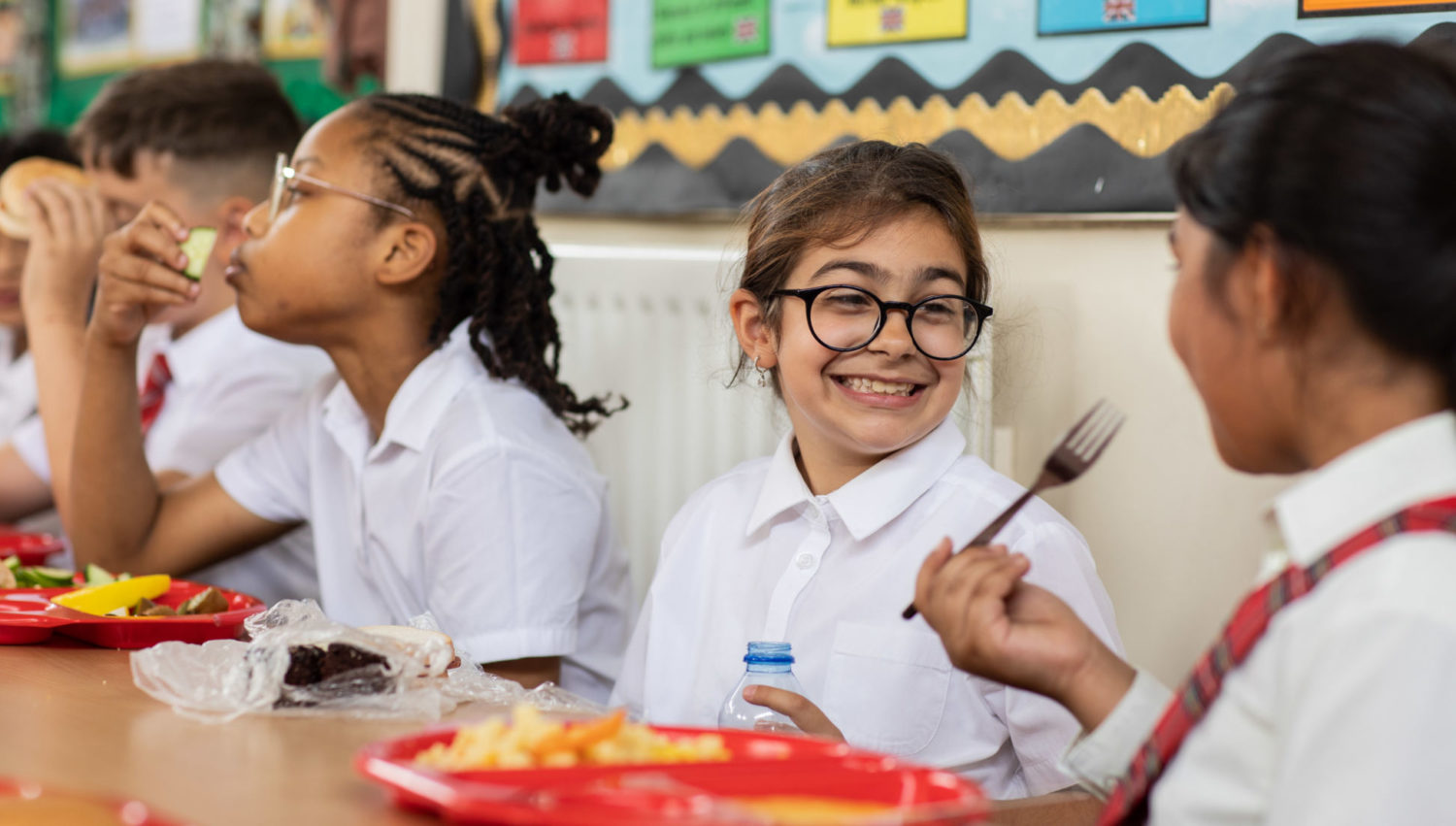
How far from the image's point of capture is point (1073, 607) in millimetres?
1243

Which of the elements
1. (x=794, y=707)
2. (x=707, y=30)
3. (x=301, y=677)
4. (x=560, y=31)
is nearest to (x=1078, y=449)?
(x=794, y=707)

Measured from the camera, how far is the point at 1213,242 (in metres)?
0.84

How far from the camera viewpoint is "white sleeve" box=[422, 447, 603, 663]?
5.16 ft

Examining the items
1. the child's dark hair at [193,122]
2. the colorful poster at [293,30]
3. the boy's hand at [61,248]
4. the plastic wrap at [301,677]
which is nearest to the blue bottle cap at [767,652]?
the plastic wrap at [301,677]

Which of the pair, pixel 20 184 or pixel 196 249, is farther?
pixel 20 184

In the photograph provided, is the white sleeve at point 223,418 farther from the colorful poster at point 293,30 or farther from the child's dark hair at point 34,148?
the colorful poster at point 293,30

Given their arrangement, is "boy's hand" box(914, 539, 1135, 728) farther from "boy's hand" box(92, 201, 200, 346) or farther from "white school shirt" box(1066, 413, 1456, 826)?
"boy's hand" box(92, 201, 200, 346)

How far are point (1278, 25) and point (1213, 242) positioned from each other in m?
0.83

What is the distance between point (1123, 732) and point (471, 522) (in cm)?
89

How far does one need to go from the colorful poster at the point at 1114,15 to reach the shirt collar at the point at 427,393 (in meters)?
0.79

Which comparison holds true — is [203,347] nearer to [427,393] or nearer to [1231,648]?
[427,393]

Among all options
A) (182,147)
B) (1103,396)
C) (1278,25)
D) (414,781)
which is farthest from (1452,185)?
(182,147)

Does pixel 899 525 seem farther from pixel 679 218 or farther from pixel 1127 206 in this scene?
pixel 679 218

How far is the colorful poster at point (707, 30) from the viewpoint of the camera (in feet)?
6.93
